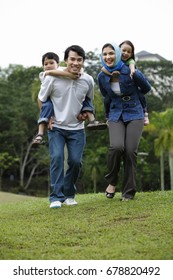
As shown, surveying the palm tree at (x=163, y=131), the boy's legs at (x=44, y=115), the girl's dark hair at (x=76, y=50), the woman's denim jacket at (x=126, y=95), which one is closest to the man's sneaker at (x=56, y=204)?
the boy's legs at (x=44, y=115)

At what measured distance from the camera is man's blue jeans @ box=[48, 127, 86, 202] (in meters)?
6.64

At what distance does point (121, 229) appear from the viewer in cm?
490

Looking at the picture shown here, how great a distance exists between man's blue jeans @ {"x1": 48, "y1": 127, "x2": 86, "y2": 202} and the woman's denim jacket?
550 mm

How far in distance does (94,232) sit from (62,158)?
6.26 feet

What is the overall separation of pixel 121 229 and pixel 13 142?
116ft

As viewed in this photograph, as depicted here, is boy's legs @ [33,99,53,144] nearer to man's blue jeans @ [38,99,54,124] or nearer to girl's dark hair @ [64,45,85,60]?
man's blue jeans @ [38,99,54,124]

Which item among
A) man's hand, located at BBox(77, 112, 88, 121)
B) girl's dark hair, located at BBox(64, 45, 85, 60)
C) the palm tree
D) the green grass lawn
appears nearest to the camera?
the green grass lawn

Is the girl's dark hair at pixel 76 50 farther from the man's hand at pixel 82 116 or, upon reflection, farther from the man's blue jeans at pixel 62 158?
the man's blue jeans at pixel 62 158

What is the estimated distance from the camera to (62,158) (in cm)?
666

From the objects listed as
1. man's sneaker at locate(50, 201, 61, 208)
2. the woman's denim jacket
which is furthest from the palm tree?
man's sneaker at locate(50, 201, 61, 208)

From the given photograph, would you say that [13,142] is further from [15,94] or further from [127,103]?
[127,103]

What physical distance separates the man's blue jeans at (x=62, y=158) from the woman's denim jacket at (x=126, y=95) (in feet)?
1.80
